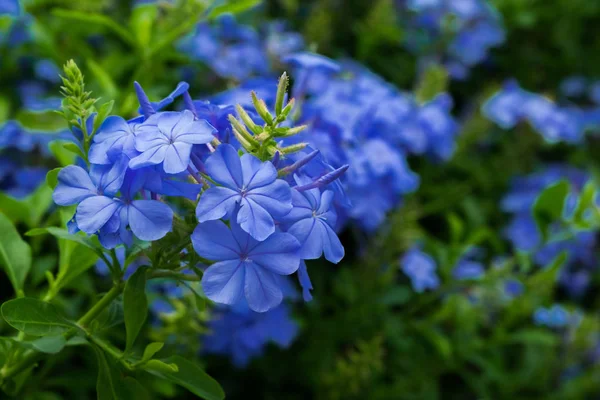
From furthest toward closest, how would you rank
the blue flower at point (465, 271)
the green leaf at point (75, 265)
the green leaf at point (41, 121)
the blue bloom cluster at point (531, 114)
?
the blue bloom cluster at point (531, 114), the blue flower at point (465, 271), the green leaf at point (41, 121), the green leaf at point (75, 265)

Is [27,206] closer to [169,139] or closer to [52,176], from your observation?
[52,176]

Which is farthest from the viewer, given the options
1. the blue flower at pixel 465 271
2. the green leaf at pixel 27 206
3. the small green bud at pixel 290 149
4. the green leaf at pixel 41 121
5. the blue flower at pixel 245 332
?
the blue flower at pixel 465 271

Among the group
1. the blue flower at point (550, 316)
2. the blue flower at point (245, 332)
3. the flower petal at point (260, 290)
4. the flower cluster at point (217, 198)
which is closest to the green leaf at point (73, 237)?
the flower cluster at point (217, 198)

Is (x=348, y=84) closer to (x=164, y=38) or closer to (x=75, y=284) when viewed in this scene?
(x=164, y=38)

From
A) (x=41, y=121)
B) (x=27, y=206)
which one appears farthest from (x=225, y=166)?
(x=41, y=121)

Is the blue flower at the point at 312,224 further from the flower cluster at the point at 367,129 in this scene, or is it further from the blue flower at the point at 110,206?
the flower cluster at the point at 367,129

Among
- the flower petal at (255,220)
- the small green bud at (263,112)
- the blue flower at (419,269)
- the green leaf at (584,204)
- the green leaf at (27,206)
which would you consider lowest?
the blue flower at (419,269)

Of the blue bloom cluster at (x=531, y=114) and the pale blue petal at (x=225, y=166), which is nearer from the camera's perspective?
the pale blue petal at (x=225, y=166)

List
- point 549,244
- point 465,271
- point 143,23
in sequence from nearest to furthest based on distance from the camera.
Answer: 1. point 143,23
2. point 465,271
3. point 549,244

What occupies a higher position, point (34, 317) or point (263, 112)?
point (263, 112)
